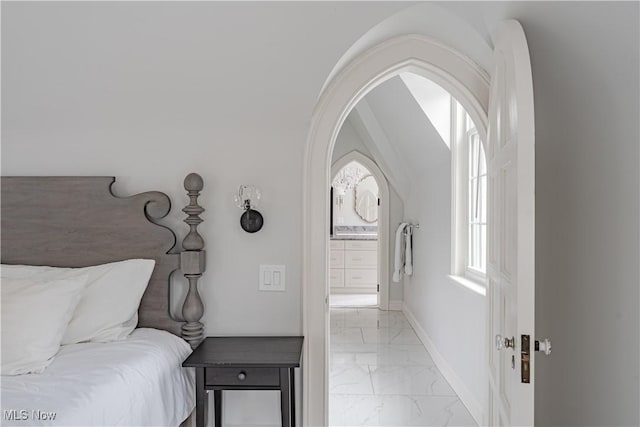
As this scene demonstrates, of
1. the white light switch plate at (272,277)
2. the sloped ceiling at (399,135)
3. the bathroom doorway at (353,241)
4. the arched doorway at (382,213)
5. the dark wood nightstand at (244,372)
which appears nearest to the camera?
the dark wood nightstand at (244,372)

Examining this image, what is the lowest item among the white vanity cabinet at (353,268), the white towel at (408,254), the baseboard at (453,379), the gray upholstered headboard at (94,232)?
the baseboard at (453,379)

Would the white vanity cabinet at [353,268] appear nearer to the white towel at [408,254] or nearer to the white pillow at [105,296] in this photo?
the white towel at [408,254]

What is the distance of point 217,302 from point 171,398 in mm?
493

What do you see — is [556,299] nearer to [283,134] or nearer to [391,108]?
[283,134]

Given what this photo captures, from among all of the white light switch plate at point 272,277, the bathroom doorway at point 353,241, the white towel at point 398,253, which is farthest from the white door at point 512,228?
the bathroom doorway at point 353,241

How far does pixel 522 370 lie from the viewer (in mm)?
1381

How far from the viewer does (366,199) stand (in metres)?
8.66

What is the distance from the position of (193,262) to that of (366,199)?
664 centimetres

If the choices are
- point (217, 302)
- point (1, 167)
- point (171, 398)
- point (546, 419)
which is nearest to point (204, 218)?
point (217, 302)

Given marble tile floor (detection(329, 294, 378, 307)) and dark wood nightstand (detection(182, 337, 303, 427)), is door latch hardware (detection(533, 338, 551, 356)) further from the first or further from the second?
marble tile floor (detection(329, 294, 378, 307))

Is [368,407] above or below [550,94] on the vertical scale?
below

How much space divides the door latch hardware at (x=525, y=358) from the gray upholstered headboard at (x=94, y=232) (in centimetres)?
140

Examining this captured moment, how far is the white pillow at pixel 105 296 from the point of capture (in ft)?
6.53

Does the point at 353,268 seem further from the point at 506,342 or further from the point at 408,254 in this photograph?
the point at 506,342
